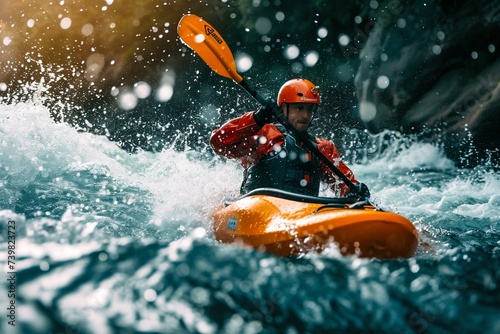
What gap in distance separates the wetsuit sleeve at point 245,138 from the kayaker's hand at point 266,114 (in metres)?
0.07

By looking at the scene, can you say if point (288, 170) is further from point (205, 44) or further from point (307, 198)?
point (205, 44)

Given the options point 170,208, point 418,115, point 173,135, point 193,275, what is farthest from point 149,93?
point 193,275

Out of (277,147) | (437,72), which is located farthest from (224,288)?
(437,72)

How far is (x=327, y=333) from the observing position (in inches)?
61.5

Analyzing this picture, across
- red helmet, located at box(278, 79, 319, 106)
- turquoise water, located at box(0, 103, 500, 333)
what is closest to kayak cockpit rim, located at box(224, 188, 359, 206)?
turquoise water, located at box(0, 103, 500, 333)

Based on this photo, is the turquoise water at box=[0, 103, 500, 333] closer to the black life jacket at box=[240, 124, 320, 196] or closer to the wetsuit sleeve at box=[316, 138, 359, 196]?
the black life jacket at box=[240, 124, 320, 196]

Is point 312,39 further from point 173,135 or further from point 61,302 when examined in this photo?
point 61,302

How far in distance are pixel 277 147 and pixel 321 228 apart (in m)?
1.32

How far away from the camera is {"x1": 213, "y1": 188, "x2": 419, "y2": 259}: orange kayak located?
236cm

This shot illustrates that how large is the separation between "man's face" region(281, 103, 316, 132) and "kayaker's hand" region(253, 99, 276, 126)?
1.32 ft

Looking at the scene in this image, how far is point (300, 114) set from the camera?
378cm

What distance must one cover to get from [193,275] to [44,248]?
1.96 ft

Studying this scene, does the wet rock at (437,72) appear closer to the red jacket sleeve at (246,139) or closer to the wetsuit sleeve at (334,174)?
the wetsuit sleeve at (334,174)

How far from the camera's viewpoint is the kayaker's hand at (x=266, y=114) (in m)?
3.36
